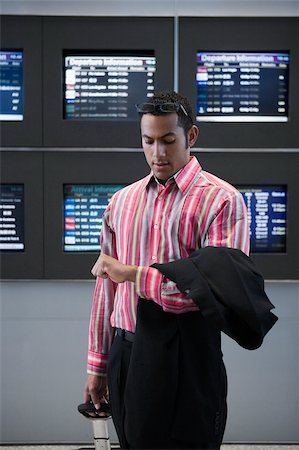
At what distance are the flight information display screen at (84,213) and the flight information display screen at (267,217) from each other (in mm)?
695

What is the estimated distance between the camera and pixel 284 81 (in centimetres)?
323

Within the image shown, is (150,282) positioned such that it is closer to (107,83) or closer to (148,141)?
(148,141)

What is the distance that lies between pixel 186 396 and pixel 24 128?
2054mm

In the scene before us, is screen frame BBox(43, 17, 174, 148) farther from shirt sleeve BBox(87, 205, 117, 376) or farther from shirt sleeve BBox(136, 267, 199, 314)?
shirt sleeve BBox(136, 267, 199, 314)

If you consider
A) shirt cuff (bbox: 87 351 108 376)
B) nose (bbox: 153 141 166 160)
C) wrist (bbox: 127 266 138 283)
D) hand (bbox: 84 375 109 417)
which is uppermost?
nose (bbox: 153 141 166 160)

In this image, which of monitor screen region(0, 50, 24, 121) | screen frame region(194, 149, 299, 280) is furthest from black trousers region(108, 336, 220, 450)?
monitor screen region(0, 50, 24, 121)

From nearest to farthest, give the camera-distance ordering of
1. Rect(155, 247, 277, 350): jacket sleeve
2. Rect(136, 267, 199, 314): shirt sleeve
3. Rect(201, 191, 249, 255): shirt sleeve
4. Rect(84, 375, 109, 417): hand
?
Rect(155, 247, 277, 350): jacket sleeve, Rect(136, 267, 199, 314): shirt sleeve, Rect(201, 191, 249, 255): shirt sleeve, Rect(84, 375, 109, 417): hand

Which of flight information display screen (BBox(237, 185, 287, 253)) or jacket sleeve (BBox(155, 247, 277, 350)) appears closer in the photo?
jacket sleeve (BBox(155, 247, 277, 350))

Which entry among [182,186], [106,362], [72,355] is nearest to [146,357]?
[106,362]

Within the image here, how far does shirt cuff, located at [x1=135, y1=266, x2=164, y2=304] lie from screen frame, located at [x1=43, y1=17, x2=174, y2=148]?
178 centimetres

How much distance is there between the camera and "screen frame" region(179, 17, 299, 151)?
317cm

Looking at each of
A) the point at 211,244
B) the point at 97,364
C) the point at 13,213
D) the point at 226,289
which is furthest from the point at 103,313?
the point at 13,213

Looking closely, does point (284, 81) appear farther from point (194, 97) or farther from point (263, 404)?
point (263, 404)

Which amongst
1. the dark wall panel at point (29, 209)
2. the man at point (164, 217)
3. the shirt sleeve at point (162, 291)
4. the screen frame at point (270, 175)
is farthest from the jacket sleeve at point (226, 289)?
the dark wall panel at point (29, 209)
